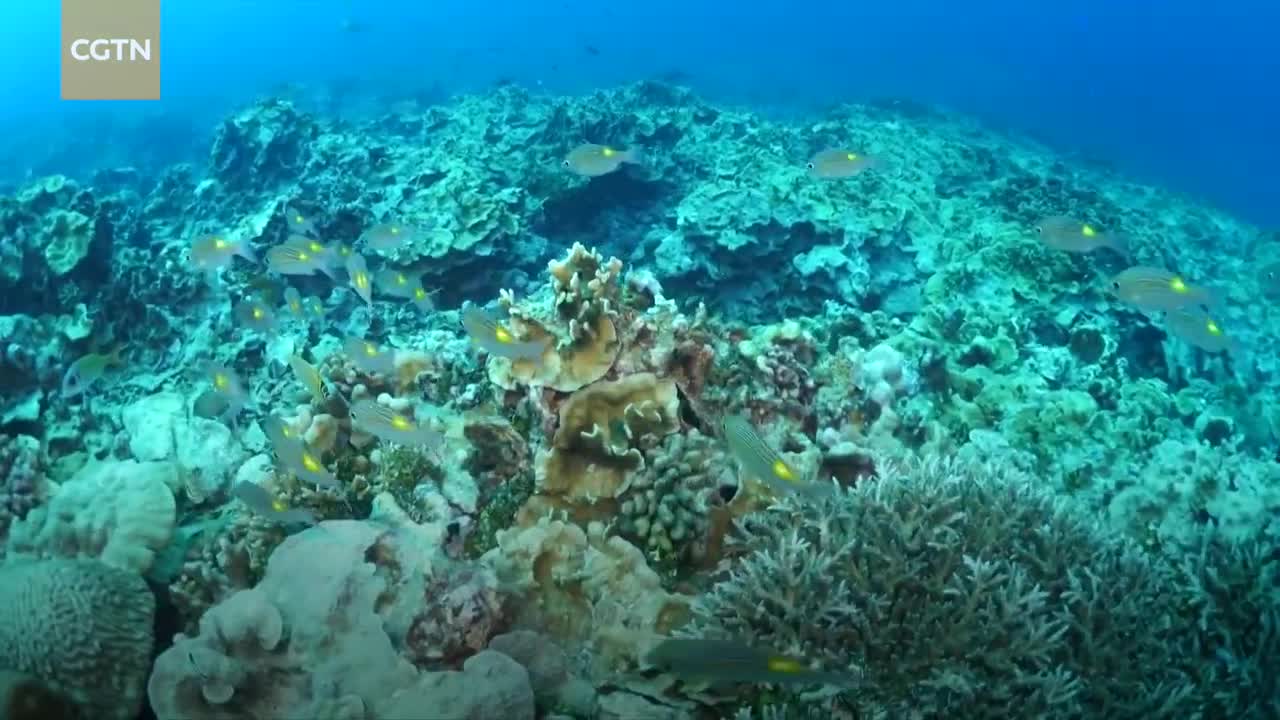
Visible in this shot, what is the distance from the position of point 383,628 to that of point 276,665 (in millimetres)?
467

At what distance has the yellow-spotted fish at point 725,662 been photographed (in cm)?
240

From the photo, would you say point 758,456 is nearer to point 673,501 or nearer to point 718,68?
point 673,501

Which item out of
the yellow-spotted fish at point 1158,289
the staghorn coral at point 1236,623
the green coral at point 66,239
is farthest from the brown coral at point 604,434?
the green coral at point 66,239

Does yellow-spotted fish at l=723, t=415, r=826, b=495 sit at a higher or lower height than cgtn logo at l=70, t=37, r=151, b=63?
higher

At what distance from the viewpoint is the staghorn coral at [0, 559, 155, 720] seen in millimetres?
3264

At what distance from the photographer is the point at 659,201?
1341 cm

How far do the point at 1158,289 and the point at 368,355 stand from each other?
238 inches

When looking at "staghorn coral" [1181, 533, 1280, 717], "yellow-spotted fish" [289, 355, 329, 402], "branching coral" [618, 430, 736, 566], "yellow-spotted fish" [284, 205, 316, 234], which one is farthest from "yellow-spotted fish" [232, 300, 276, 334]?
"staghorn coral" [1181, 533, 1280, 717]

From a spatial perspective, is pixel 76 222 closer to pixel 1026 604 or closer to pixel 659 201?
pixel 659 201

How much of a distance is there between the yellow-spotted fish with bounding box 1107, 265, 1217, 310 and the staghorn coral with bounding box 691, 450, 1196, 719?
2.43 meters

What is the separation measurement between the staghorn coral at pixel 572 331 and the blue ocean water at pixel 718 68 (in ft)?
84.0

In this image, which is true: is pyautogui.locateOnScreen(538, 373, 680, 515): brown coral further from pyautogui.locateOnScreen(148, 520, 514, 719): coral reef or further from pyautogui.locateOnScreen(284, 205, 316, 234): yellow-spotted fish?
pyautogui.locateOnScreen(284, 205, 316, 234): yellow-spotted fish

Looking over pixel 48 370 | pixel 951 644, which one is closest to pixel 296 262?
pixel 48 370

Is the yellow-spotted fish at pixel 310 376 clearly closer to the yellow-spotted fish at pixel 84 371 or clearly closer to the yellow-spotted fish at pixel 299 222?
the yellow-spotted fish at pixel 84 371
